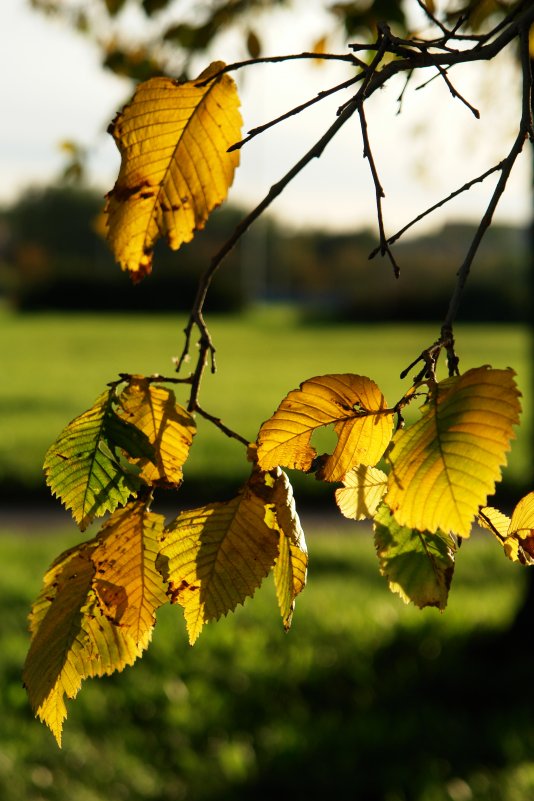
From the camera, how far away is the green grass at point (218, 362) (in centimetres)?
889

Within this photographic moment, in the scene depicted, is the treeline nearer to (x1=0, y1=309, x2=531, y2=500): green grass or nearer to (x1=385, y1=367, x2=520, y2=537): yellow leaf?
(x1=0, y1=309, x2=531, y2=500): green grass

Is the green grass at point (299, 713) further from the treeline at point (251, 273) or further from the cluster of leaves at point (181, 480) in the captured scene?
the treeline at point (251, 273)

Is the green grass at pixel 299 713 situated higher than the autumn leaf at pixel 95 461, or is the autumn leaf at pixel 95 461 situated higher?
the autumn leaf at pixel 95 461

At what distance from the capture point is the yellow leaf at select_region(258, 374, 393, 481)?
635mm

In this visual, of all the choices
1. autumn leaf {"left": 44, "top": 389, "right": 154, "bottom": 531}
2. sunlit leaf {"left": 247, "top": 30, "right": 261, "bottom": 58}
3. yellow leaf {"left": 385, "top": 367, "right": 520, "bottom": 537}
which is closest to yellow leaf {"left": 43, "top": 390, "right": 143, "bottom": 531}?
autumn leaf {"left": 44, "top": 389, "right": 154, "bottom": 531}

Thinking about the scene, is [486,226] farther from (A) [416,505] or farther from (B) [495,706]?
(B) [495,706]

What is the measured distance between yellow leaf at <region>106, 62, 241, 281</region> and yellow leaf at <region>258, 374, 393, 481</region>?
0.59 ft

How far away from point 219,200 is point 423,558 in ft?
1.09

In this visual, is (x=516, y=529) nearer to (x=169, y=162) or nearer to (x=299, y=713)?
(x=169, y=162)

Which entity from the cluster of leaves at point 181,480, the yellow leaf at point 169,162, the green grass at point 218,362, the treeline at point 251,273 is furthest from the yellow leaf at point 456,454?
the treeline at point 251,273

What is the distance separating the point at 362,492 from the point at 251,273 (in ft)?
133

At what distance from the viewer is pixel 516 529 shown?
0.67m

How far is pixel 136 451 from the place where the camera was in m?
0.68

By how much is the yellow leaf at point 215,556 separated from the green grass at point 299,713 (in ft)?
8.12
